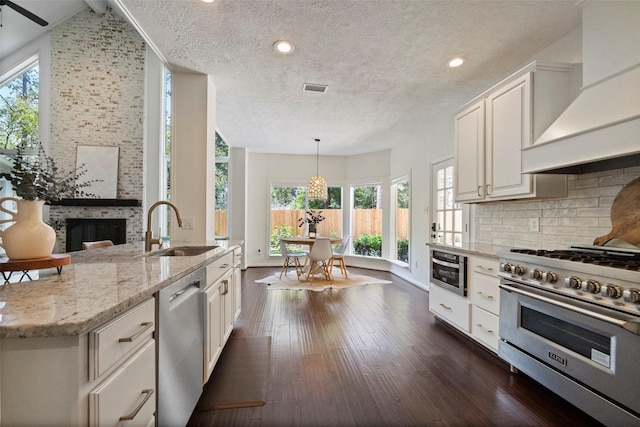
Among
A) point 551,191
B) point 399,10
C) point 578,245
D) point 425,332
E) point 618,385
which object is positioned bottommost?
point 425,332

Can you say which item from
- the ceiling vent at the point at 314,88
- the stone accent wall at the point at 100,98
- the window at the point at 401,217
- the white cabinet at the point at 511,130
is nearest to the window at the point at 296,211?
the window at the point at 401,217

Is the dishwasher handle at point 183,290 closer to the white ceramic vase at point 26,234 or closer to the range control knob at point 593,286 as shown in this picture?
the white ceramic vase at point 26,234

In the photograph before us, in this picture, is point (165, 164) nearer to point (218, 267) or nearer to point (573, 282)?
→ point (218, 267)

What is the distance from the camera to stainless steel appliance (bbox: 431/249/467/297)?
2.62 m

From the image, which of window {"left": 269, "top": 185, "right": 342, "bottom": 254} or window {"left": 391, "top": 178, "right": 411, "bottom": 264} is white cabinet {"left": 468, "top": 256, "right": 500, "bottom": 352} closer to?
window {"left": 391, "top": 178, "right": 411, "bottom": 264}

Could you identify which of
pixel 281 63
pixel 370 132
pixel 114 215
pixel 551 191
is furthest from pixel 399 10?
pixel 114 215

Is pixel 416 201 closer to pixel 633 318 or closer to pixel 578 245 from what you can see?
pixel 578 245

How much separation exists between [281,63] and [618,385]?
3249 mm

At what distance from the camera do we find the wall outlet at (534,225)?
8.26ft

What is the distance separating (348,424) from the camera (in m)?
1.56

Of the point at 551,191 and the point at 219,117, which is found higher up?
the point at 219,117

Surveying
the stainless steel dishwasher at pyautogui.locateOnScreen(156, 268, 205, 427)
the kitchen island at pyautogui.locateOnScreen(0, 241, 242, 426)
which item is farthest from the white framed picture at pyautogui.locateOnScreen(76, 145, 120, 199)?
the kitchen island at pyautogui.locateOnScreen(0, 241, 242, 426)

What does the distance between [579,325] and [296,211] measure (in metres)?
5.57

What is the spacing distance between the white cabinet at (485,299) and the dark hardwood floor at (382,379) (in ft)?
0.62
